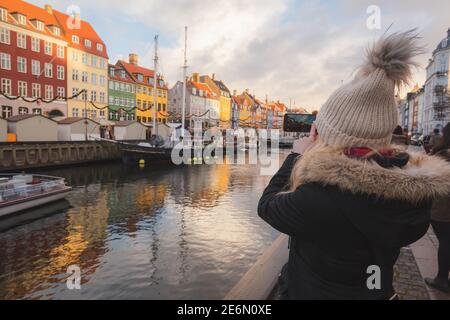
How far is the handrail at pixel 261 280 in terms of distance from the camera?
14.4 feet

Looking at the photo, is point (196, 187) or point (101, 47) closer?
point (196, 187)

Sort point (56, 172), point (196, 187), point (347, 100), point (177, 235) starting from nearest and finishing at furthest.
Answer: point (347, 100) → point (177, 235) → point (196, 187) → point (56, 172)

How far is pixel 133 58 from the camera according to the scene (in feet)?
250

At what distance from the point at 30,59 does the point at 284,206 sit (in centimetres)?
5388

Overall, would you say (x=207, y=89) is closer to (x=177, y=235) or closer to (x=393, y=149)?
(x=177, y=235)

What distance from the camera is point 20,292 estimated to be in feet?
27.7

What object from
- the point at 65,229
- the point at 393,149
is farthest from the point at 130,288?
the point at 393,149

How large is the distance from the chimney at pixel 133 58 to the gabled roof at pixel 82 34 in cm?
1392

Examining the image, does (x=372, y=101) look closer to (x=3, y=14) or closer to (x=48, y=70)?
→ (x=3, y=14)

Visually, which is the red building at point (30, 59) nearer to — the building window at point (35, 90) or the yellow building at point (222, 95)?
the building window at point (35, 90)

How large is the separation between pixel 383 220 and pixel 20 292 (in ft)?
29.5

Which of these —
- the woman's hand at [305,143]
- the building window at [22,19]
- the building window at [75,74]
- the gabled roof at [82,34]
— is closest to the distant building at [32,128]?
the building window at [22,19]

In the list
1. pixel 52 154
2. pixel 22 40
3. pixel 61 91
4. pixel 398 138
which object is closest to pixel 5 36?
pixel 22 40
